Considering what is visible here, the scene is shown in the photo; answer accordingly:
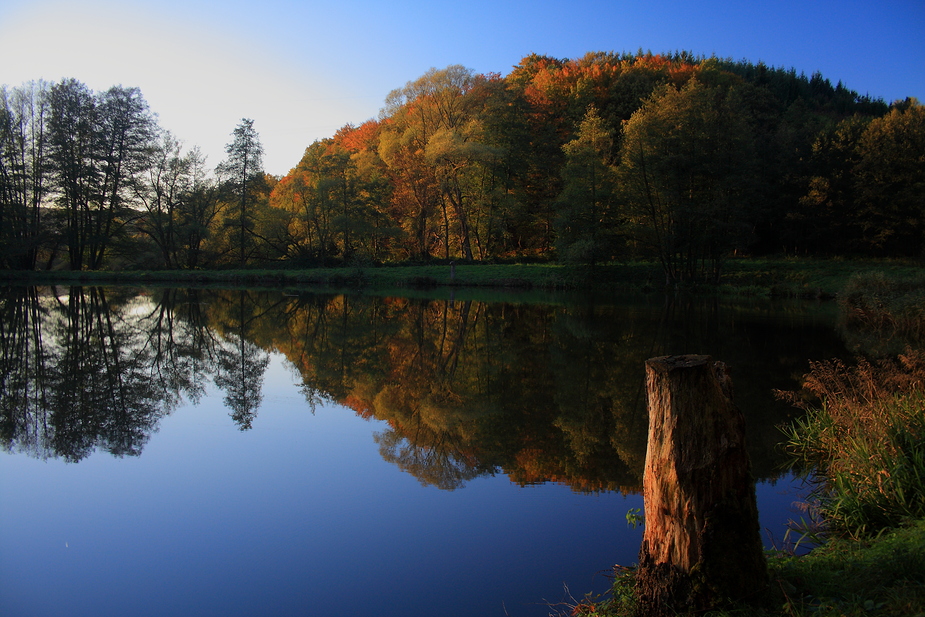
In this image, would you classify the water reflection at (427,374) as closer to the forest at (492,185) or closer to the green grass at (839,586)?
the green grass at (839,586)

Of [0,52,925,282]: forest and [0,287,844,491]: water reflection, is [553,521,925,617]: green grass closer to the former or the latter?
[0,287,844,491]: water reflection

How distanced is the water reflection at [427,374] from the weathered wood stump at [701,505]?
222cm

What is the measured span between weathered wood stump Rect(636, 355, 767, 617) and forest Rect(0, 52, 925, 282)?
29729 millimetres

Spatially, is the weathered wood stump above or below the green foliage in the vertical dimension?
below

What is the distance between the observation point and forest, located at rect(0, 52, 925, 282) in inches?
1261

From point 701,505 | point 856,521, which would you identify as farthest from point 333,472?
point 856,521

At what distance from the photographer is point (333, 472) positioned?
5.66 m

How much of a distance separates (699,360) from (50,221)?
45.1 metres

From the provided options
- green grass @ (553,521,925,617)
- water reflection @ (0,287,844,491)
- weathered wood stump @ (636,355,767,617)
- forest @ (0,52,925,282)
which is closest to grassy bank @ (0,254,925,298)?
forest @ (0,52,925,282)

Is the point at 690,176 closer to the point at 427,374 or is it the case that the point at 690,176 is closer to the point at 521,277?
the point at 521,277

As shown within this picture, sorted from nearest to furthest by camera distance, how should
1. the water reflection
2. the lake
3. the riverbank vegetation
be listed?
1. the riverbank vegetation
2. the lake
3. the water reflection

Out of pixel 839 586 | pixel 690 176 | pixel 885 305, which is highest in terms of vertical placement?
pixel 690 176

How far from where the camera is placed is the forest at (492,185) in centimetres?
3203

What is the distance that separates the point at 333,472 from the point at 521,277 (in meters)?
31.1
